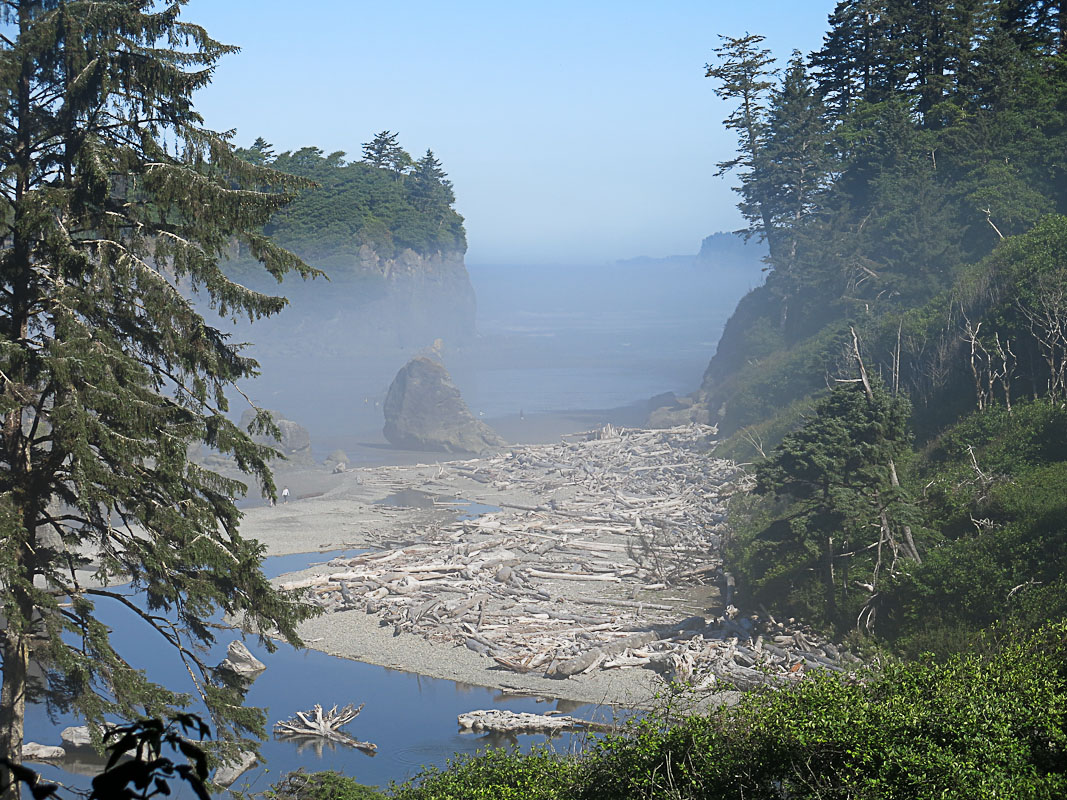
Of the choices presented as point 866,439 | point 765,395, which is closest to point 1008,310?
point 866,439

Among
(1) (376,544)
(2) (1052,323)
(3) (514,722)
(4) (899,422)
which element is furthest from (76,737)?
(2) (1052,323)

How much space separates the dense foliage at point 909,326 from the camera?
24.6 meters

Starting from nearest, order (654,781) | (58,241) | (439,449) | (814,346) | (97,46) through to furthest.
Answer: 1. (654,781)
2. (58,241)
3. (97,46)
4. (814,346)
5. (439,449)

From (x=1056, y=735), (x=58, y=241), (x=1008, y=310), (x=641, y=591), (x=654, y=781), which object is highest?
(x=58, y=241)

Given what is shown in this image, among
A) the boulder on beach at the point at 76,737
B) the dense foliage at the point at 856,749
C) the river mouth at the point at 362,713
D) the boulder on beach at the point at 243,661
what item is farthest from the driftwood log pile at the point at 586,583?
the boulder on beach at the point at 76,737

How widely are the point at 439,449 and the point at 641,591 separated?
1368 inches

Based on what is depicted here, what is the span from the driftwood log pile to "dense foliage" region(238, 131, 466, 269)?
48.2m

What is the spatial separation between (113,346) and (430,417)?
177 feet

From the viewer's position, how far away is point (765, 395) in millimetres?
55656

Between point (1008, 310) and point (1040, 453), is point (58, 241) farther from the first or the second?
point (1008, 310)

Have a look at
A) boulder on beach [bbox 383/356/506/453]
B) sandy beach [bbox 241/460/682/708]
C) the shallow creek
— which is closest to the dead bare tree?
sandy beach [bbox 241/460/682/708]

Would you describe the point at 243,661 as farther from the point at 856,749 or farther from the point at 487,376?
the point at 487,376

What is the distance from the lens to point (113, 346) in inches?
527

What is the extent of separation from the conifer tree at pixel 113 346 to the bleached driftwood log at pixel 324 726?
32.1 feet
